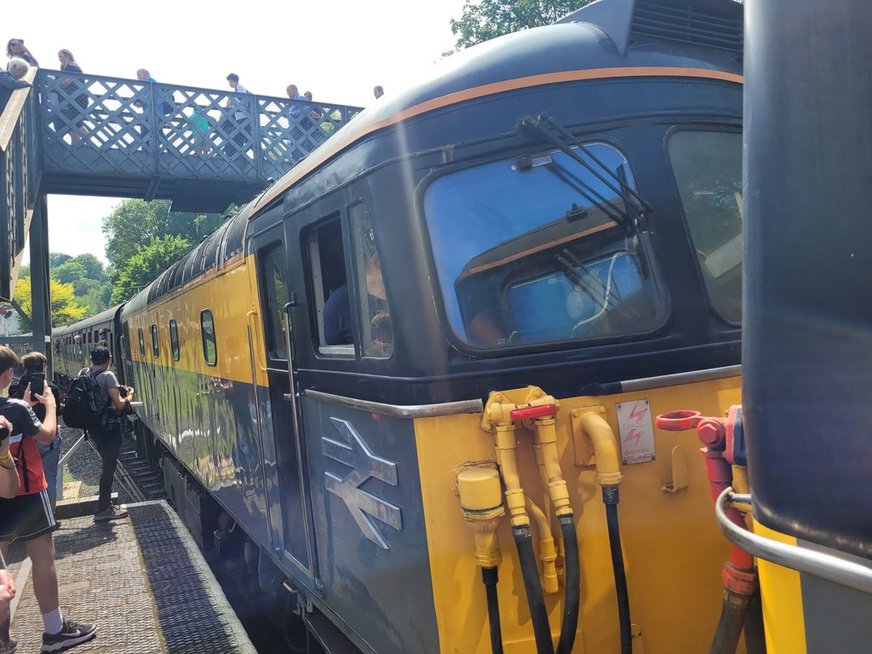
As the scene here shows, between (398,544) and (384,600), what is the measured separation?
12.7 inches

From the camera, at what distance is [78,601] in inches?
184

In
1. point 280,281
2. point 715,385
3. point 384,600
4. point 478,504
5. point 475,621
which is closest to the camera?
point 478,504

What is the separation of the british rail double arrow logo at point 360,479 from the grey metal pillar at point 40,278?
21.4 feet

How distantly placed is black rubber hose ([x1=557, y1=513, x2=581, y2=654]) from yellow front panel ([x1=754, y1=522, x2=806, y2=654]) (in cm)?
86

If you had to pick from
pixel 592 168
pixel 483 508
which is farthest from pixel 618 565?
pixel 592 168

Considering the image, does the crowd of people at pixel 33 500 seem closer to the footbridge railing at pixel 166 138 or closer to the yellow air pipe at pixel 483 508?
the yellow air pipe at pixel 483 508

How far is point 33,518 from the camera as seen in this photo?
3949mm

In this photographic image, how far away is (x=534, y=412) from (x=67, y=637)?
351 centimetres

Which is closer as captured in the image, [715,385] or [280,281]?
[715,385]

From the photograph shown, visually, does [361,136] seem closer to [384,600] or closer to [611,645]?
[384,600]

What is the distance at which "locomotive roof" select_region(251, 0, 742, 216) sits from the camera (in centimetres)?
247

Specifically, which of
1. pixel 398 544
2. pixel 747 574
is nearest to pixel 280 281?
pixel 398 544

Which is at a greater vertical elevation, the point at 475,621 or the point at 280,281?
the point at 280,281

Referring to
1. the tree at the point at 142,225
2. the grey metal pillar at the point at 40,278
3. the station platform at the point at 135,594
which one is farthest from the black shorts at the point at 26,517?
the tree at the point at 142,225
